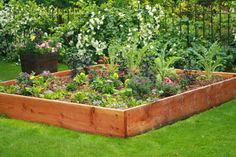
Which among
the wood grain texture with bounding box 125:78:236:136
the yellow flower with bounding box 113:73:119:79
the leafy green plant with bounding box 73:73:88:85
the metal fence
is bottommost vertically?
the wood grain texture with bounding box 125:78:236:136

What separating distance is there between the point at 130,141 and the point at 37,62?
12.5ft

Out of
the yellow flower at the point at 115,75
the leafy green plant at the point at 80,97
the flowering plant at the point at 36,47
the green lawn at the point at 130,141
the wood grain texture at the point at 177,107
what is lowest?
the green lawn at the point at 130,141

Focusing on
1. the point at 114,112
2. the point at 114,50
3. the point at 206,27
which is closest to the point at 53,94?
the point at 114,112

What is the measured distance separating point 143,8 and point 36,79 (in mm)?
3759

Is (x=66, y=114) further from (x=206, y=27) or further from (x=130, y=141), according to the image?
(x=206, y=27)

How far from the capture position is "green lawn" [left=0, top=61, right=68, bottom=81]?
9.30 meters

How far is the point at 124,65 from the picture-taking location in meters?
7.63

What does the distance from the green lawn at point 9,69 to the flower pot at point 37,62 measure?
480mm

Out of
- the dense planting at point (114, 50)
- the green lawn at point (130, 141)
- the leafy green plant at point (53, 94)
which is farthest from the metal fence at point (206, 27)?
the leafy green plant at point (53, 94)

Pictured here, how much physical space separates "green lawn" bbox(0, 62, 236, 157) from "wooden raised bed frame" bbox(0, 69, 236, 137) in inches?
3.9

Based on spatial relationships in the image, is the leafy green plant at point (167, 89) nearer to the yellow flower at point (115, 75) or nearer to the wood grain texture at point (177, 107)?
the wood grain texture at point (177, 107)

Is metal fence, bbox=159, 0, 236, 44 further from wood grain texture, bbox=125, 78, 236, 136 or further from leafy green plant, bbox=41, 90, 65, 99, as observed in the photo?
leafy green plant, bbox=41, 90, 65, 99

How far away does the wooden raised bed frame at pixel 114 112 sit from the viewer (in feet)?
18.1

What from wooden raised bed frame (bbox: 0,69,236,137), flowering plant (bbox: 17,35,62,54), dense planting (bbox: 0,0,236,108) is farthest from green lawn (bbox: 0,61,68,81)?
wooden raised bed frame (bbox: 0,69,236,137)
